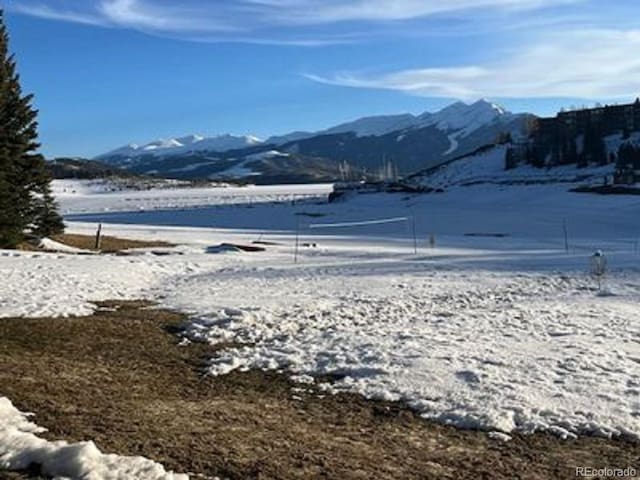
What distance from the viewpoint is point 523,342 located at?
43.8 feet

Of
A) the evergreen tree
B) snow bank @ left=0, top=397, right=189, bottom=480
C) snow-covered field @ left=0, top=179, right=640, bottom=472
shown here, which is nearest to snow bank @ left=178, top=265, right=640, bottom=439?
snow-covered field @ left=0, top=179, right=640, bottom=472

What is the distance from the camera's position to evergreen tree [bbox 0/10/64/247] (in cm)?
2906

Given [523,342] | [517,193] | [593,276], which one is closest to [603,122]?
[517,193]

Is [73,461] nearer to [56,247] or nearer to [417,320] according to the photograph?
[417,320]

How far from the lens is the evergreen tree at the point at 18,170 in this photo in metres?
29.1

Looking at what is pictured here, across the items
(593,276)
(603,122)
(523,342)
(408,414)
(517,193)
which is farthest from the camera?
(603,122)

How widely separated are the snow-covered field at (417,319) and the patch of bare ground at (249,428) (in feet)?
1.84

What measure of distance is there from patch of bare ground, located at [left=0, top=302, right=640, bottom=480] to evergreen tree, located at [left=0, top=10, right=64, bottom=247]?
730 inches

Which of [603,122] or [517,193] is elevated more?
[603,122]

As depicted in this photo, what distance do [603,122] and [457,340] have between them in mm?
150196

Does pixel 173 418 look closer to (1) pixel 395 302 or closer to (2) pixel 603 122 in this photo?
(1) pixel 395 302

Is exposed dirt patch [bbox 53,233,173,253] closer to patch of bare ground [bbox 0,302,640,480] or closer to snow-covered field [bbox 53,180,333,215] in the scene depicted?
patch of bare ground [bbox 0,302,640,480]

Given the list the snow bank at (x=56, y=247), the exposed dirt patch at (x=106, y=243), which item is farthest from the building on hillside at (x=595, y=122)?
the snow bank at (x=56, y=247)

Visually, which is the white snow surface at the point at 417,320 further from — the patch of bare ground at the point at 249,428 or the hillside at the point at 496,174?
the hillside at the point at 496,174
